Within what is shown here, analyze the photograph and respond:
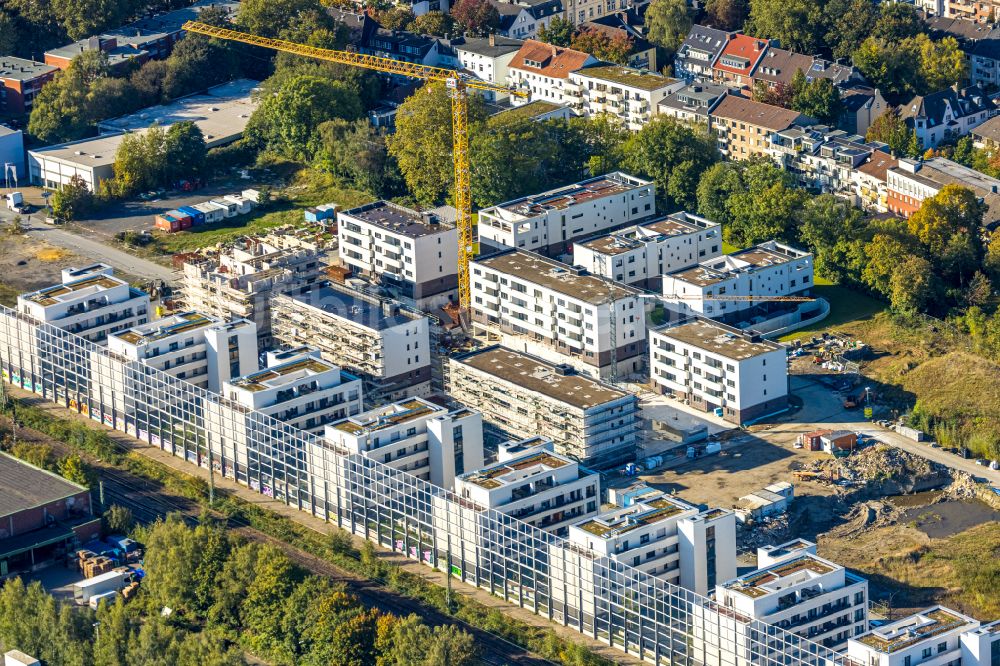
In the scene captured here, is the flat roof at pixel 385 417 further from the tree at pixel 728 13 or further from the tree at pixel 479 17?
the tree at pixel 728 13

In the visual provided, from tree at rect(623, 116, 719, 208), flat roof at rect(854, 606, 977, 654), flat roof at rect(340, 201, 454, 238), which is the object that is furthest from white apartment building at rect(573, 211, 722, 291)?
flat roof at rect(854, 606, 977, 654)

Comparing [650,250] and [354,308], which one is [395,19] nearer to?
[650,250]

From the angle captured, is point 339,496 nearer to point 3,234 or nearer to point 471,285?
point 471,285

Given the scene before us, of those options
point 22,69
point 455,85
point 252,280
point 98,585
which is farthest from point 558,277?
point 22,69

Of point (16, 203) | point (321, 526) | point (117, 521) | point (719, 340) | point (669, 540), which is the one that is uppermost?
point (16, 203)

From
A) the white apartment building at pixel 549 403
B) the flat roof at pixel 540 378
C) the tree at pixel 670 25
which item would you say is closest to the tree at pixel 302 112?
the tree at pixel 670 25

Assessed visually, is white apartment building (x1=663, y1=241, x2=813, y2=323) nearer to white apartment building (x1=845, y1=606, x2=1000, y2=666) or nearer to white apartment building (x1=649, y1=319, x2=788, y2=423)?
white apartment building (x1=649, y1=319, x2=788, y2=423)

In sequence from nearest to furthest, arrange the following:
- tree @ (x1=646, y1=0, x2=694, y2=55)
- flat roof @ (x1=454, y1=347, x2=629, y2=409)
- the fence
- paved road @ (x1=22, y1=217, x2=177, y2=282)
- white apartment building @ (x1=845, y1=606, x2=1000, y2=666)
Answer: white apartment building @ (x1=845, y1=606, x2=1000, y2=666) → the fence → flat roof @ (x1=454, y1=347, x2=629, y2=409) → paved road @ (x1=22, y1=217, x2=177, y2=282) → tree @ (x1=646, y1=0, x2=694, y2=55)
